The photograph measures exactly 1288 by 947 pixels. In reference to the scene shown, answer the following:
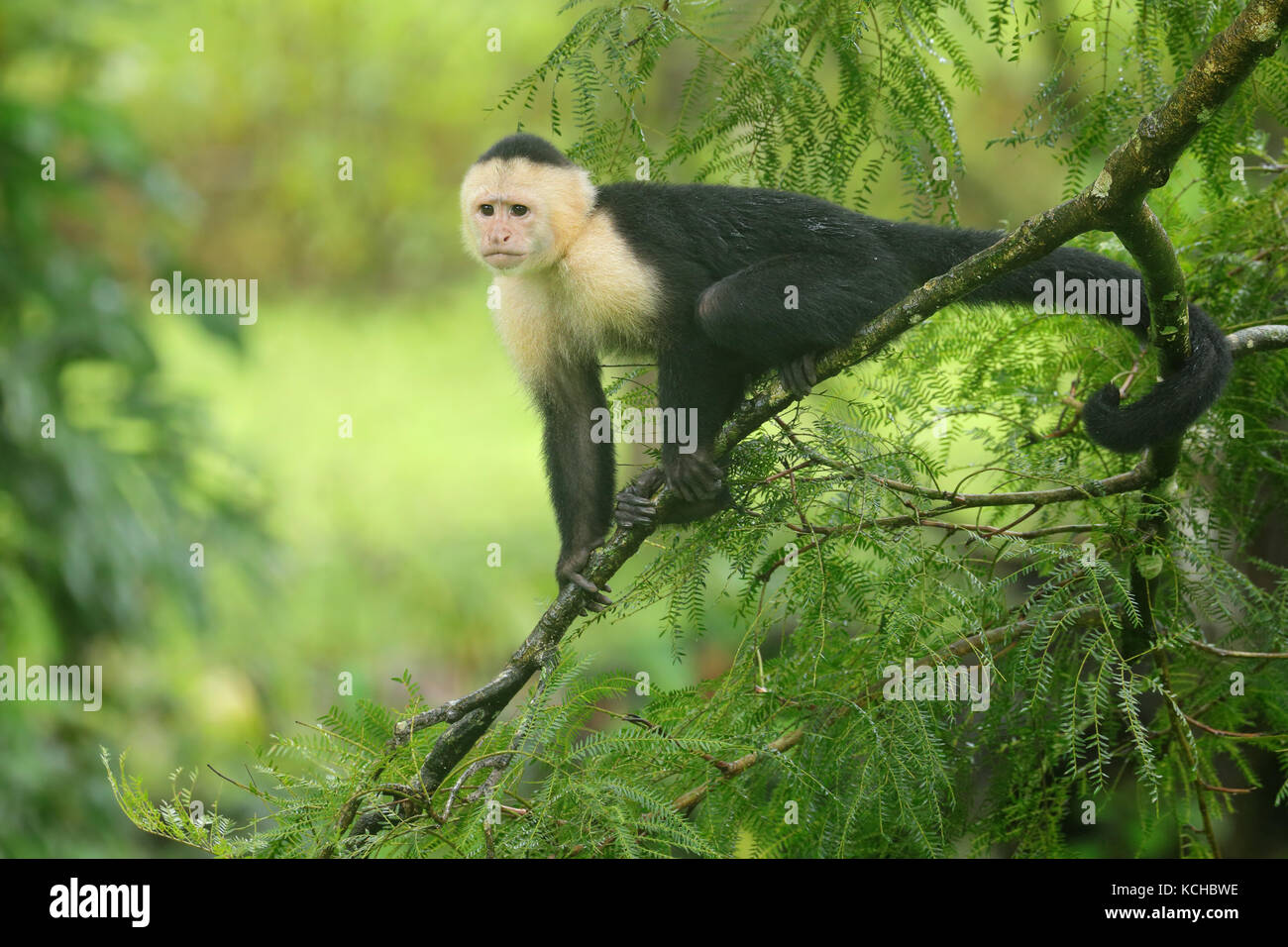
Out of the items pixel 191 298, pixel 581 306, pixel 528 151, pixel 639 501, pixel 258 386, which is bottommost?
pixel 639 501

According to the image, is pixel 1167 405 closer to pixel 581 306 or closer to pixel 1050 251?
pixel 1050 251

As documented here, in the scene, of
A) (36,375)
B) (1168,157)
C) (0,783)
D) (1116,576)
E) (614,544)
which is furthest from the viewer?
(36,375)

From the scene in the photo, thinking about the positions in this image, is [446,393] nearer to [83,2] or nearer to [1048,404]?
[83,2]

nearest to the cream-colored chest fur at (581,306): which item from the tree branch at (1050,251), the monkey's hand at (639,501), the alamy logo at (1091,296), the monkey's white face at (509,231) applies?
the monkey's white face at (509,231)

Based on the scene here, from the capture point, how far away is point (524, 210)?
3.11 metres

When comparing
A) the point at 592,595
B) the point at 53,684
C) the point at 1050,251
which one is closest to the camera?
the point at 1050,251

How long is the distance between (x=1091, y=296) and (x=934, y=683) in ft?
3.32

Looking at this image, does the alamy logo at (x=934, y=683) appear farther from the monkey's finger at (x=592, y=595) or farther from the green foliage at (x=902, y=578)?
the monkey's finger at (x=592, y=595)

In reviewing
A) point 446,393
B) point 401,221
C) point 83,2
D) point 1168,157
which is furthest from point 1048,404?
Answer: point 401,221

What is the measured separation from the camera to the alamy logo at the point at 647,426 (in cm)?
288

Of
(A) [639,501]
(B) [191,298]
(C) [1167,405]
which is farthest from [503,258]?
(B) [191,298]

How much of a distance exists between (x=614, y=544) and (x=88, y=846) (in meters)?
3.00

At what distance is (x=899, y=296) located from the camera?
2943 millimetres

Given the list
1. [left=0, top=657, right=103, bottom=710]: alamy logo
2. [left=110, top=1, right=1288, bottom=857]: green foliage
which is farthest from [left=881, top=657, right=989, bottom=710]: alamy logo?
[left=0, top=657, right=103, bottom=710]: alamy logo
